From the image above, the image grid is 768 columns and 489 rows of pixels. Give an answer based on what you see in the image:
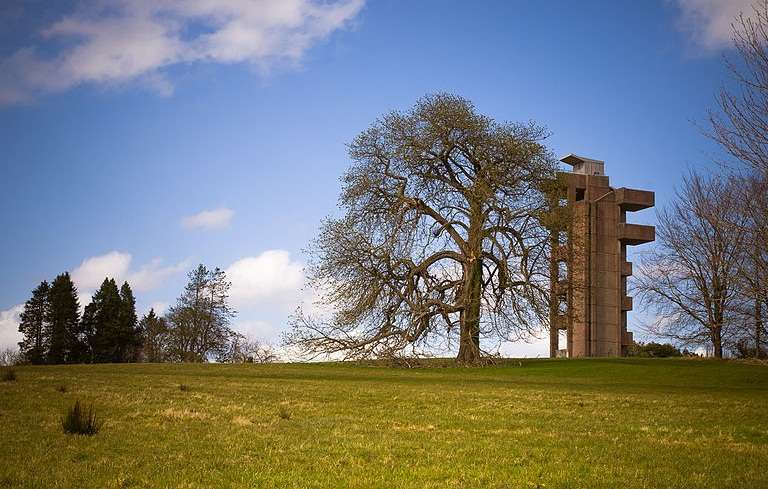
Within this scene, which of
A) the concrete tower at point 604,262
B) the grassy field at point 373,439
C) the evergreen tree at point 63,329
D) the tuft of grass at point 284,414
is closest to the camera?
the grassy field at point 373,439

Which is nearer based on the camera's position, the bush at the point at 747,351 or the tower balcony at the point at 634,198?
the bush at the point at 747,351

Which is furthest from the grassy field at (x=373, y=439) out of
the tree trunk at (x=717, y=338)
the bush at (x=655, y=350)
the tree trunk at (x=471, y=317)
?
the bush at (x=655, y=350)

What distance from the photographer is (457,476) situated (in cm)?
985

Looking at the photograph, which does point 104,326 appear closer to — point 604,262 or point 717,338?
point 604,262

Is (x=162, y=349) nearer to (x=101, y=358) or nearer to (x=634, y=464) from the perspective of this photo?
(x=101, y=358)

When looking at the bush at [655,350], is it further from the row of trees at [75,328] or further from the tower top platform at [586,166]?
the row of trees at [75,328]

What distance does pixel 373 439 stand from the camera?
12.9 metres

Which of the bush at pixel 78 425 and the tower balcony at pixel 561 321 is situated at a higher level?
the tower balcony at pixel 561 321

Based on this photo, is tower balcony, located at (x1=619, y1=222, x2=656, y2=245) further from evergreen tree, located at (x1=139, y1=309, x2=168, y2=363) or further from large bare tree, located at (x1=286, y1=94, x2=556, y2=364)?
evergreen tree, located at (x1=139, y1=309, x2=168, y2=363)

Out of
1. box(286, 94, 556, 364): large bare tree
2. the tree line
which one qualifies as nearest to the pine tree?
the tree line

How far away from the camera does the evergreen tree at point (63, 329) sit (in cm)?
7975

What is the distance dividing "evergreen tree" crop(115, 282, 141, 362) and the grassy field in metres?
60.4

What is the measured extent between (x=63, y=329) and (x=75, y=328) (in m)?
1.90

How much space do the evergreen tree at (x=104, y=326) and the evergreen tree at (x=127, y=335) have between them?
19 centimetres
